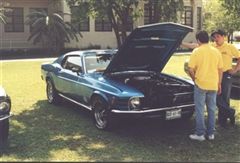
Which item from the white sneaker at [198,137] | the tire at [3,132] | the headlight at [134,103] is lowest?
the white sneaker at [198,137]

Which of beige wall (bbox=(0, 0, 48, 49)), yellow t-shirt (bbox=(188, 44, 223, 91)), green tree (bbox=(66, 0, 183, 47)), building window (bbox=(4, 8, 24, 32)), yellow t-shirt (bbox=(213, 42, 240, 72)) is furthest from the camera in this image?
building window (bbox=(4, 8, 24, 32))

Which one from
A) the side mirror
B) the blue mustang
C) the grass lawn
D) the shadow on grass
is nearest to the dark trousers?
the grass lawn

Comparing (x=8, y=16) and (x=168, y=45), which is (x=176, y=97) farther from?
(x=8, y=16)

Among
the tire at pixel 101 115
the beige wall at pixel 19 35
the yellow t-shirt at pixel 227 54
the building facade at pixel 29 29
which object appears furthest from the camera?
the building facade at pixel 29 29

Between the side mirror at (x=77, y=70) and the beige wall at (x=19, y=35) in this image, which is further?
the beige wall at (x=19, y=35)

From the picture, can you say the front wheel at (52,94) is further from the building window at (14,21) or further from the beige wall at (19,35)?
the building window at (14,21)

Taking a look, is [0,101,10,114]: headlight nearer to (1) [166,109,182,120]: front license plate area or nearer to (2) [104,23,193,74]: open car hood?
(2) [104,23,193,74]: open car hood

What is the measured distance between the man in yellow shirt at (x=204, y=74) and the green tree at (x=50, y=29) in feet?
78.1

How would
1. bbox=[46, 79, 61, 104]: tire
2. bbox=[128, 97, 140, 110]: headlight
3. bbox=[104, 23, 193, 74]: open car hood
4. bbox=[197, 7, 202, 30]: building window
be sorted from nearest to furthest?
bbox=[128, 97, 140, 110]: headlight
bbox=[104, 23, 193, 74]: open car hood
bbox=[46, 79, 61, 104]: tire
bbox=[197, 7, 202, 30]: building window

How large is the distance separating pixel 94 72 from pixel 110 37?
2737 centimetres

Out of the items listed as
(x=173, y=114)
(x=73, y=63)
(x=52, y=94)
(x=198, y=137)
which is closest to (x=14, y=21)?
(x=52, y=94)

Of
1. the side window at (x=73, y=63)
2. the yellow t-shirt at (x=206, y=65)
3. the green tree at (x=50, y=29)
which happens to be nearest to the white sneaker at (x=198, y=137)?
the yellow t-shirt at (x=206, y=65)

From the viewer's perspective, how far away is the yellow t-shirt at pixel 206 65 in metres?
7.02

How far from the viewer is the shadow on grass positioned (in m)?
6.46
